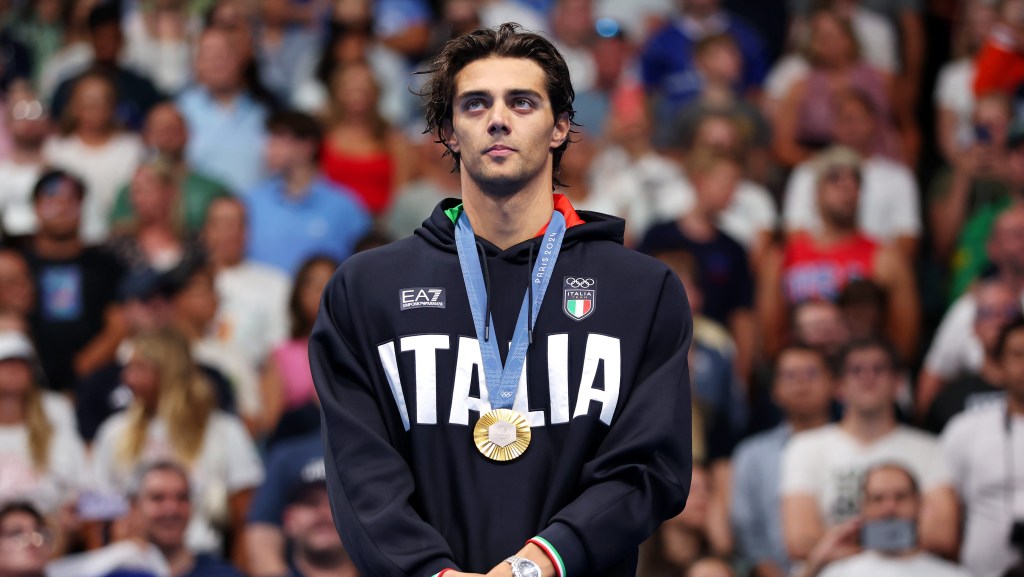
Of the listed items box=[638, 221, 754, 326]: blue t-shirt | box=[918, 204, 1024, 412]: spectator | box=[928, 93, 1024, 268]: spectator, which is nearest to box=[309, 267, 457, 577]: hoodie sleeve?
box=[918, 204, 1024, 412]: spectator

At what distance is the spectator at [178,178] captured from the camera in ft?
34.8

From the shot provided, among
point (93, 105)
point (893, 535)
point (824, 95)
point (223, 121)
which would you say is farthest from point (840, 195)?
point (93, 105)

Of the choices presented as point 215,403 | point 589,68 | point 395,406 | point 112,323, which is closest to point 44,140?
point 112,323

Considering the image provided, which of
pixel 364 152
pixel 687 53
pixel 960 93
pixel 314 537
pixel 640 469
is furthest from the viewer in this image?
pixel 687 53

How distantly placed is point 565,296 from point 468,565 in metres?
0.64

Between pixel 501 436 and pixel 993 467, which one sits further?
pixel 993 467

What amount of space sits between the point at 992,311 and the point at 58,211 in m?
5.54

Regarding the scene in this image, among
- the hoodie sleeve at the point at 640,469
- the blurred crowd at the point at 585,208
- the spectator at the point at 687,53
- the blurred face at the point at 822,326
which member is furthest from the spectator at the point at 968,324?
the hoodie sleeve at the point at 640,469

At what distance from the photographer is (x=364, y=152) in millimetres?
11422

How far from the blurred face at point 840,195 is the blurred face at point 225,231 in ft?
11.8

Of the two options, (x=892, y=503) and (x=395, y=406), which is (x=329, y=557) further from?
(x=395, y=406)

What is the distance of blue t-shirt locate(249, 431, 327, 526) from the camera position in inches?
333

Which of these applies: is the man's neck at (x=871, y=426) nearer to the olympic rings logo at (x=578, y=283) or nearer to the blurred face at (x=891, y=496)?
the blurred face at (x=891, y=496)

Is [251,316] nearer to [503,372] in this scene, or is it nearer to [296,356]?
[296,356]
